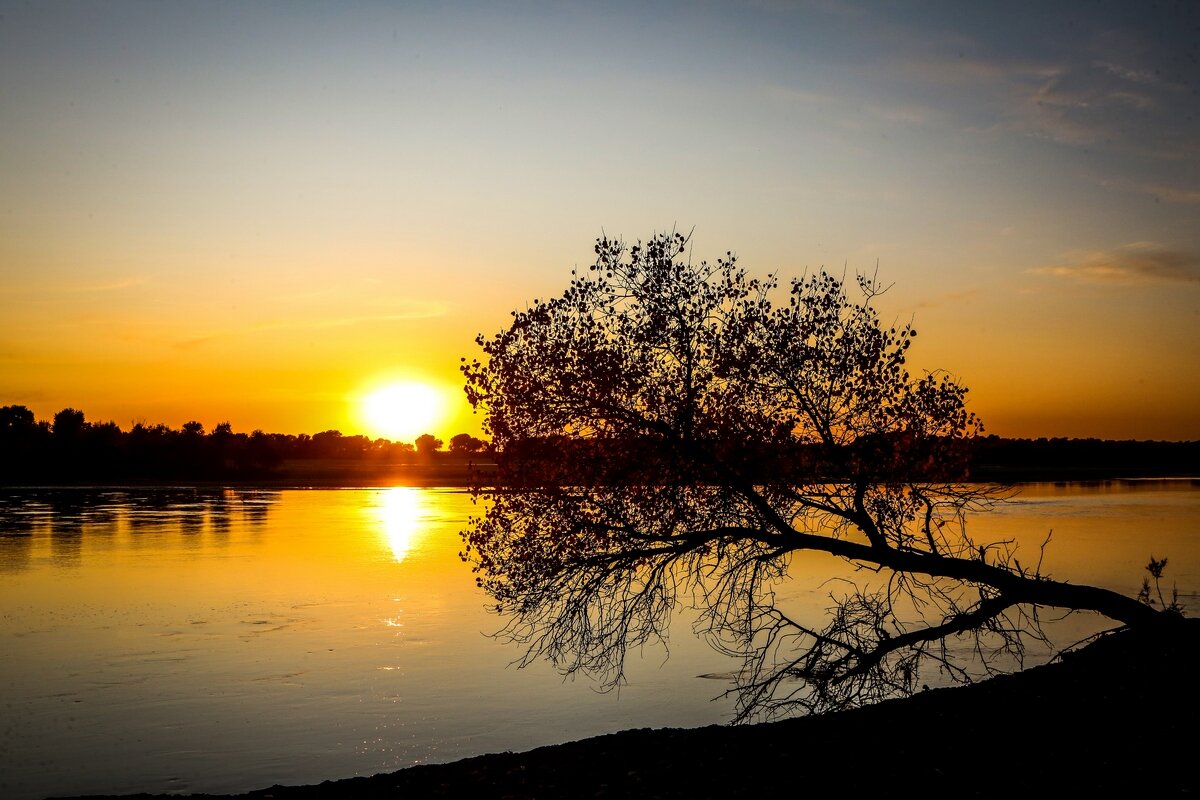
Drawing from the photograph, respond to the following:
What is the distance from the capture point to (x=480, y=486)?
17.7 m

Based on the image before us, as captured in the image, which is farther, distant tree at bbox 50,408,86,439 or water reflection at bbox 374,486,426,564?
distant tree at bbox 50,408,86,439

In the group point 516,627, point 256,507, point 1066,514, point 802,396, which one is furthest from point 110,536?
point 1066,514

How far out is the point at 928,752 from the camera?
13758 millimetres

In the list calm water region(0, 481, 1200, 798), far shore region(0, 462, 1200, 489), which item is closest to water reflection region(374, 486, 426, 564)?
calm water region(0, 481, 1200, 798)

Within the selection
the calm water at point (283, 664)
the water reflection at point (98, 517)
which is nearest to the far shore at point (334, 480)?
the water reflection at point (98, 517)

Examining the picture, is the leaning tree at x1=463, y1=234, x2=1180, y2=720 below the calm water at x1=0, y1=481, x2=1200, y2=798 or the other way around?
the other way around

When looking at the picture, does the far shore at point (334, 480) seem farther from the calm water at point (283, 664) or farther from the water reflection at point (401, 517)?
the calm water at point (283, 664)

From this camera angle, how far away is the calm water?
1720 cm

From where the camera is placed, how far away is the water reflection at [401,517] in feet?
165

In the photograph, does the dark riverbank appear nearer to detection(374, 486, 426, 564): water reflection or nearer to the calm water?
the calm water

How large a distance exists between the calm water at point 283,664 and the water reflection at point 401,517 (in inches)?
43.4

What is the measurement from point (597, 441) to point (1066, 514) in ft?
181

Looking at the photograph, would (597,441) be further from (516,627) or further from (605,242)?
(516,627)

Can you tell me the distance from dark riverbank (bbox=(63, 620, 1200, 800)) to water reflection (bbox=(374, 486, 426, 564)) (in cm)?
2948
